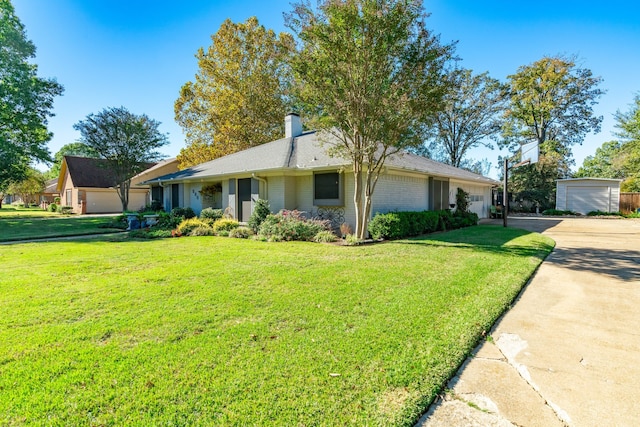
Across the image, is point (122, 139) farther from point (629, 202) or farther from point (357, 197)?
point (629, 202)

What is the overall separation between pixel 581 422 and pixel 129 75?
1947cm

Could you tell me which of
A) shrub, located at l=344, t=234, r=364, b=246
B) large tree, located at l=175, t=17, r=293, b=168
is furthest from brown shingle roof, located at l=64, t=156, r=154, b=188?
shrub, located at l=344, t=234, r=364, b=246

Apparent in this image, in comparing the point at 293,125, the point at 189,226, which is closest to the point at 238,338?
the point at 189,226

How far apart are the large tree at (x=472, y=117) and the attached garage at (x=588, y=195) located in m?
8.55

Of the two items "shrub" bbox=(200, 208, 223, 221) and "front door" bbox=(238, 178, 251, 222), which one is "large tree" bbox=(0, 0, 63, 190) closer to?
"shrub" bbox=(200, 208, 223, 221)

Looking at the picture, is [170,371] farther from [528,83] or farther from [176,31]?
[528,83]

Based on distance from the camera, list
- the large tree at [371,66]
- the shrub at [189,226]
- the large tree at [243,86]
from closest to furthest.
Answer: the large tree at [371,66] < the shrub at [189,226] < the large tree at [243,86]

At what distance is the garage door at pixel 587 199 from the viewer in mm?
23062

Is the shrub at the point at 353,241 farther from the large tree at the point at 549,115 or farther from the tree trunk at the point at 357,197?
the large tree at the point at 549,115

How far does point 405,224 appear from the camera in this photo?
10609mm

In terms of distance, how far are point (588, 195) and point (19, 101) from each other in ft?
132

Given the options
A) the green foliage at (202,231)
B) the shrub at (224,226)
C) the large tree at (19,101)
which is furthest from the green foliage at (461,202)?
the large tree at (19,101)

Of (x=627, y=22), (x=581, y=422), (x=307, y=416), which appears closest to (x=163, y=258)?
(x=307, y=416)

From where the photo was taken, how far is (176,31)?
1307cm
